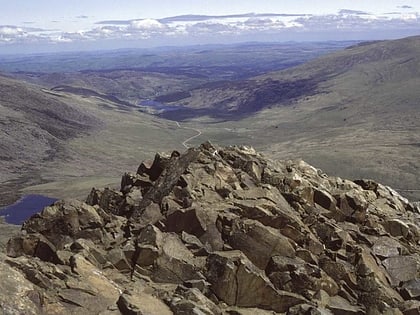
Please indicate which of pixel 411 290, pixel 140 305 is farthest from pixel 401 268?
pixel 140 305

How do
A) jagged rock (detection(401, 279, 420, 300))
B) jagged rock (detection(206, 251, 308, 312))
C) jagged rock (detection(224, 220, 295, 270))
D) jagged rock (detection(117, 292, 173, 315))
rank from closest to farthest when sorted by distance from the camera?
1. jagged rock (detection(117, 292, 173, 315))
2. jagged rock (detection(206, 251, 308, 312))
3. jagged rock (detection(401, 279, 420, 300))
4. jagged rock (detection(224, 220, 295, 270))

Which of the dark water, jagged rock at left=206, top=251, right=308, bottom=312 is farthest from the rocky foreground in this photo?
the dark water

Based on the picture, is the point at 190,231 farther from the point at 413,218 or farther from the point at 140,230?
the point at 413,218

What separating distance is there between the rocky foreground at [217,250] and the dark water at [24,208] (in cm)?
11566

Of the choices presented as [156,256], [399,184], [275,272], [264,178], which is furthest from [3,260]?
[399,184]

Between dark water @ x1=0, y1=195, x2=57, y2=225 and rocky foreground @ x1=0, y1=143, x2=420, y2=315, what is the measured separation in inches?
4554

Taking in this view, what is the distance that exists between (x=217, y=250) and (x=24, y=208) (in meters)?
141

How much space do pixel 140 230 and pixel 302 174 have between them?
1886cm

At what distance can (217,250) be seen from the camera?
111ft

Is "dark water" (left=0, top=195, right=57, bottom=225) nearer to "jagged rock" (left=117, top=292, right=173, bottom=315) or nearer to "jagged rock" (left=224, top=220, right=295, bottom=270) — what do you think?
"jagged rock" (left=224, top=220, right=295, bottom=270)

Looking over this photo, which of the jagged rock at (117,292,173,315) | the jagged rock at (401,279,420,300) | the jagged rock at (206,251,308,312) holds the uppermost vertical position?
the jagged rock at (117,292,173,315)

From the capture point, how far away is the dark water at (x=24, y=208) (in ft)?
501

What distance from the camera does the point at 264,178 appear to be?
146 ft

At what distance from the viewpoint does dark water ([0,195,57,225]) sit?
15257cm
